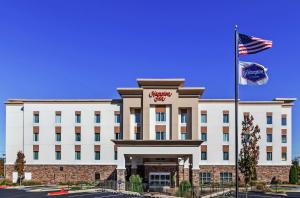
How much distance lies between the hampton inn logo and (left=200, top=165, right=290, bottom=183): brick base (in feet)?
38.5

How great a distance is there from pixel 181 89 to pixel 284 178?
2013 cm

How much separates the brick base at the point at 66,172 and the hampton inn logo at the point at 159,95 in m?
12.0

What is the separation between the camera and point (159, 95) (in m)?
66.0

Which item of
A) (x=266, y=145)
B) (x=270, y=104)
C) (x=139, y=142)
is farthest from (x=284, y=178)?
(x=139, y=142)

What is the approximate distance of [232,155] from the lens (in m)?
69.0

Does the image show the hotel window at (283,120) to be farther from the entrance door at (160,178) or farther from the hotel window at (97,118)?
the hotel window at (97,118)

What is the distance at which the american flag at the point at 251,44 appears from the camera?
2428 cm

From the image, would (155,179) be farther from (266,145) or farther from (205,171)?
(266,145)

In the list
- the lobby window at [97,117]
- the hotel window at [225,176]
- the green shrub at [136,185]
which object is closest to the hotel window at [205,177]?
the hotel window at [225,176]

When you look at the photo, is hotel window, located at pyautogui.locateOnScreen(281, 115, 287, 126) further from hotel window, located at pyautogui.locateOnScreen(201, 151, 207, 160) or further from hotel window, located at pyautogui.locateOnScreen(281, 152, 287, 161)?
hotel window, located at pyautogui.locateOnScreen(201, 151, 207, 160)

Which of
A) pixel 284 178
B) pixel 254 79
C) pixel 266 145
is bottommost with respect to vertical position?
pixel 284 178

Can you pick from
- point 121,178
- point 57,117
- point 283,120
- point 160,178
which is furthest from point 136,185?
point 283,120

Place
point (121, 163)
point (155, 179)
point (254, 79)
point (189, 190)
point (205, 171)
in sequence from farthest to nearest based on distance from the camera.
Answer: point (205, 171) < point (155, 179) < point (121, 163) < point (189, 190) < point (254, 79)

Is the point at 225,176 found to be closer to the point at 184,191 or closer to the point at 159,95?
the point at 159,95
